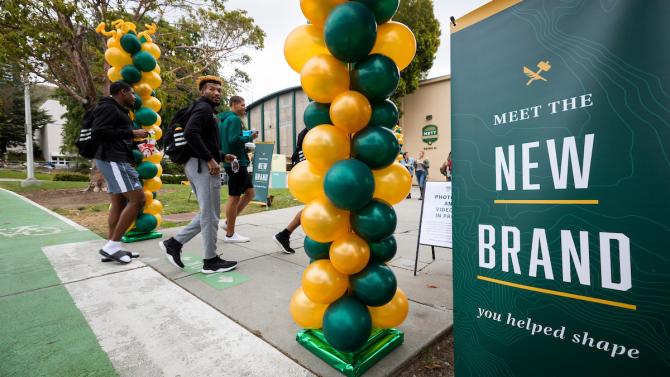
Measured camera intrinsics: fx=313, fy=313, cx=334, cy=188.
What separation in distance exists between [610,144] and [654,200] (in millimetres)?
226

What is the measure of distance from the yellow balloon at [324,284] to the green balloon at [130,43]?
437 centimetres

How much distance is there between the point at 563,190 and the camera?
4.03ft

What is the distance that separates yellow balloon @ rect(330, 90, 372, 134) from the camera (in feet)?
5.22

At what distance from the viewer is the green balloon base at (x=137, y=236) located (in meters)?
4.48

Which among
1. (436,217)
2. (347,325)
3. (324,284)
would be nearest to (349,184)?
(324,284)

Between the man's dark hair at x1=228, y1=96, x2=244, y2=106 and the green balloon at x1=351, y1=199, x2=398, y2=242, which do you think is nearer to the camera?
the green balloon at x1=351, y1=199, x2=398, y2=242

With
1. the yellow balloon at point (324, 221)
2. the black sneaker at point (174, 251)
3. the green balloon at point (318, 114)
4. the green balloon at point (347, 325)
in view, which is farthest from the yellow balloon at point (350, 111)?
the black sneaker at point (174, 251)

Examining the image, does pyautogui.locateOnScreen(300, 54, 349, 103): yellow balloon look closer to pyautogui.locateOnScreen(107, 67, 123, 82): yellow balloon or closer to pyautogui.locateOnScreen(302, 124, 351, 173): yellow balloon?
pyautogui.locateOnScreen(302, 124, 351, 173): yellow balloon

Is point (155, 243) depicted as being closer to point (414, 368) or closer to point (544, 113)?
point (414, 368)

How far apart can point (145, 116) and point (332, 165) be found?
13.0 feet

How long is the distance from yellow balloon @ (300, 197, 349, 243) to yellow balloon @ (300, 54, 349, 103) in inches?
23.2

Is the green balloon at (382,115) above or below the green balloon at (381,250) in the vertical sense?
above

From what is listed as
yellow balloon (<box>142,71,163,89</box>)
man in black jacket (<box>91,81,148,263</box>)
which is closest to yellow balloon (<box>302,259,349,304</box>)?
man in black jacket (<box>91,81,148,263</box>)

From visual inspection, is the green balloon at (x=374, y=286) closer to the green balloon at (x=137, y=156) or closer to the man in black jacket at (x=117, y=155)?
the man in black jacket at (x=117, y=155)
